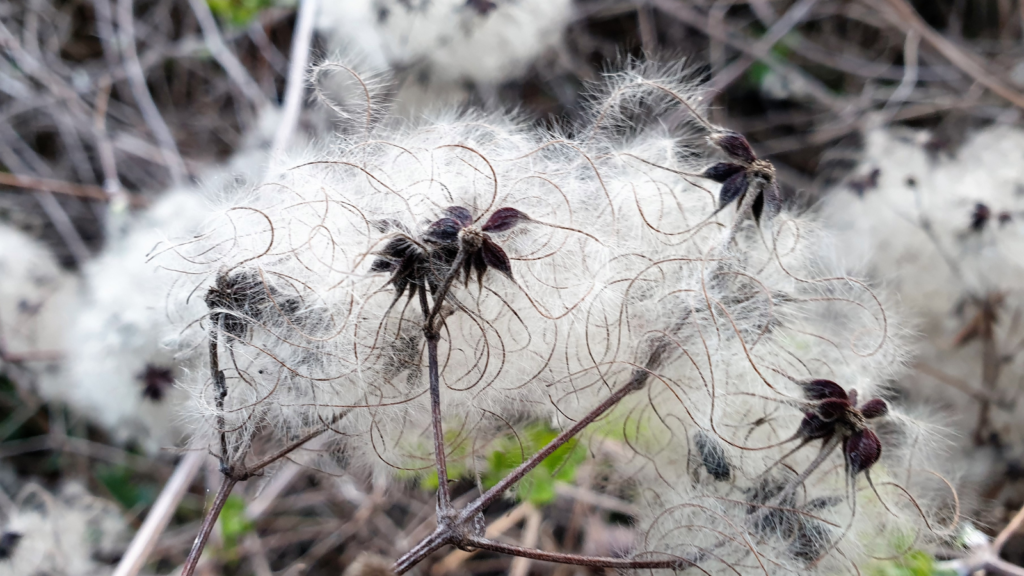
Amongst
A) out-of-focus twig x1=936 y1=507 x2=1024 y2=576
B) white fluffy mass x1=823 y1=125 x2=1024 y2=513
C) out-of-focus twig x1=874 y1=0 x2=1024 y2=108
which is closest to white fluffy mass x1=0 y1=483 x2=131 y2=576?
out-of-focus twig x1=936 y1=507 x2=1024 y2=576

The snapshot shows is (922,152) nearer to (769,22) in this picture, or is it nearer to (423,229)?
(769,22)

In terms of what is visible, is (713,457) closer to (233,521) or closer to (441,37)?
(233,521)

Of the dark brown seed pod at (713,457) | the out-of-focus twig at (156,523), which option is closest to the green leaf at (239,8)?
the out-of-focus twig at (156,523)

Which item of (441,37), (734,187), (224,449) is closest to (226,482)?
(224,449)

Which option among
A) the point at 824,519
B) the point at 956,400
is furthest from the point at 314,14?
the point at 956,400

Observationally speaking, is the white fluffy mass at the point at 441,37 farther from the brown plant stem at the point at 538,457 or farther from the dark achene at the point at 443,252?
the brown plant stem at the point at 538,457

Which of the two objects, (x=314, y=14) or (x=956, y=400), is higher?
(x=314, y=14)
